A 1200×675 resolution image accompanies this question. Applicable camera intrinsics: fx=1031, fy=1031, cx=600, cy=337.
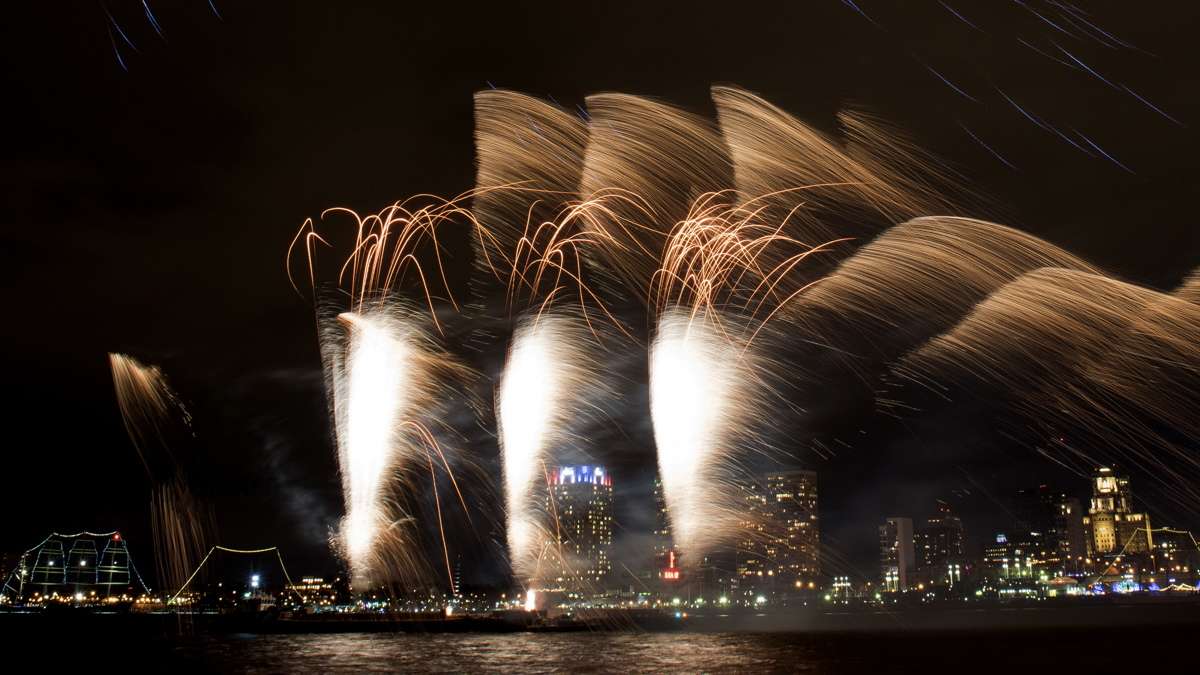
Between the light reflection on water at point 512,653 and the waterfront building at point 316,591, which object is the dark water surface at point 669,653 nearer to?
the light reflection on water at point 512,653

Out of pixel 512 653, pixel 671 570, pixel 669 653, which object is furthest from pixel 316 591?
pixel 669 653

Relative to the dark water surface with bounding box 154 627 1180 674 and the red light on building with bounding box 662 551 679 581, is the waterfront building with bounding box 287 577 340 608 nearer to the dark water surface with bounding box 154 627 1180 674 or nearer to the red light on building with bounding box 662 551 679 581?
the red light on building with bounding box 662 551 679 581

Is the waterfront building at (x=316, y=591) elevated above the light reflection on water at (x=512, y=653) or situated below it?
below

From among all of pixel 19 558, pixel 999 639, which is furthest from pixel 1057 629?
pixel 19 558

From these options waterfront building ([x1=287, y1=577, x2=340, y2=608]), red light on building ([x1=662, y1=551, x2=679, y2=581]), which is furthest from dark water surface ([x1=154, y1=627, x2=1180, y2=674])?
waterfront building ([x1=287, y1=577, x2=340, y2=608])

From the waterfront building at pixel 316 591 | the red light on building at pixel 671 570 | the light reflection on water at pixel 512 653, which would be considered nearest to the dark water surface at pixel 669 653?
the light reflection on water at pixel 512 653

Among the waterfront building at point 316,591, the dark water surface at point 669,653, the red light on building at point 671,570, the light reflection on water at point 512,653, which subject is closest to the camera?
the light reflection on water at point 512,653
